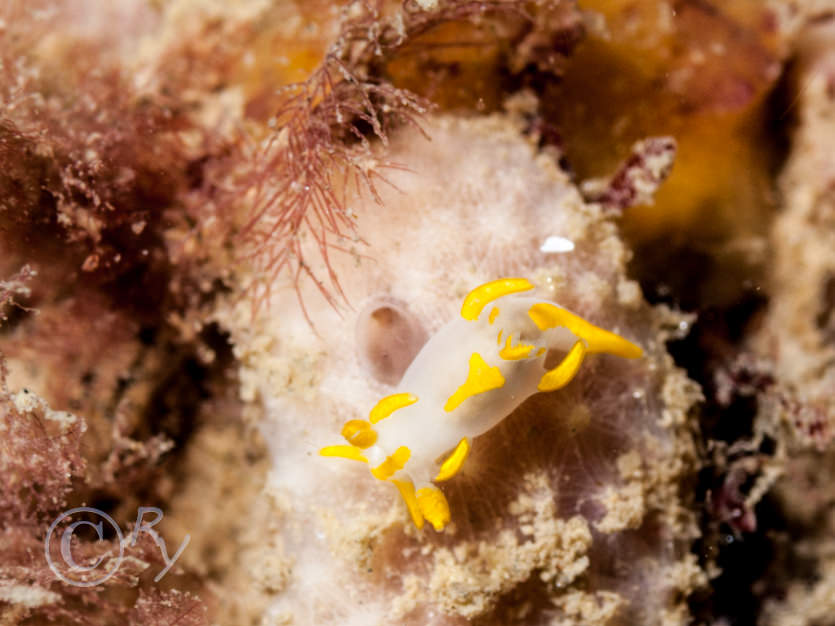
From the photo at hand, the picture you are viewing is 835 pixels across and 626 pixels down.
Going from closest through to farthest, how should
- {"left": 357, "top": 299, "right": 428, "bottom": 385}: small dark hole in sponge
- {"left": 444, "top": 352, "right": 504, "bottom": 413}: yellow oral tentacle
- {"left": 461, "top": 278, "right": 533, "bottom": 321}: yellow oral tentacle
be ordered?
1. {"left": 444, "top": 352, "right": 504, "bottom": 413}: yellow oral tentacle
2. {"left": 461, "top": 278, "right": 533, "bottom": 321}: yellow oral tentacle
3. {"left": 357, "top": 299, "right": 428, "bottom": 385}: small dark hole in sponge

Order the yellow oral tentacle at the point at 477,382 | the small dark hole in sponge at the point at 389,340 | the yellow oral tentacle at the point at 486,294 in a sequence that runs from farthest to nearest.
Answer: the small dark hole in sponge at the point at 389,340 < the yellow oral tentacle at the point at 486,294 < the yellow oral tentacle at the point at 477,382

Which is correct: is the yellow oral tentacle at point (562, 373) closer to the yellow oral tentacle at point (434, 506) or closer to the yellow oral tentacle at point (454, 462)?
the yellow oral tentacle at point (454, 462)

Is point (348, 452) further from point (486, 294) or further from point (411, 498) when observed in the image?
point (486, 294)

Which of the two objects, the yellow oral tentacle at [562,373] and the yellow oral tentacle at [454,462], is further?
the yellow oral tentacle at [562,373]

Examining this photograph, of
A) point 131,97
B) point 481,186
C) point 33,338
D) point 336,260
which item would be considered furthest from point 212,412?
point 481,186

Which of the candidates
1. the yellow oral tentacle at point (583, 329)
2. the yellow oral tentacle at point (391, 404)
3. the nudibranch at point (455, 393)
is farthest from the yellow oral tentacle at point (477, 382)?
the yellow oral tentacle at point (583, 329)

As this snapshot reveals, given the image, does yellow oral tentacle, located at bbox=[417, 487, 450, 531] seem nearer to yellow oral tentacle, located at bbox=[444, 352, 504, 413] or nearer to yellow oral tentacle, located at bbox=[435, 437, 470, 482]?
yellow oral tentacle, located at bbox=[435, 437, 470, 482]

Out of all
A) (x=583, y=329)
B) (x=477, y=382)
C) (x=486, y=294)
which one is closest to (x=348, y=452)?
(x=477, y=382)

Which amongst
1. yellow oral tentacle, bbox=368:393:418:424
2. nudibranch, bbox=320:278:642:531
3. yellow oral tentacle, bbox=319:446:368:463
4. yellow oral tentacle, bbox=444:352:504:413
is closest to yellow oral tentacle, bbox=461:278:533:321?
nudibranch, bbox=320:278:642:531

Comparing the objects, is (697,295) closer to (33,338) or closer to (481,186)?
(481,186)
